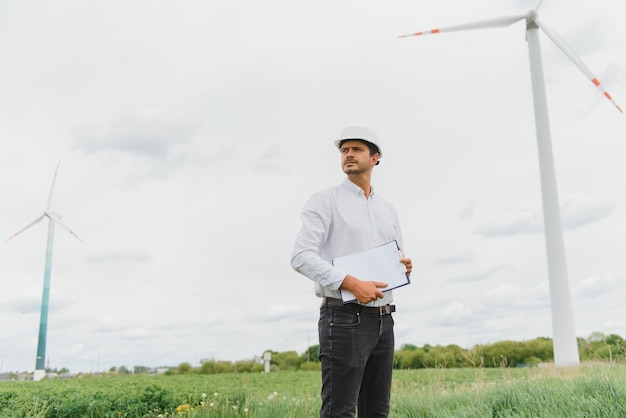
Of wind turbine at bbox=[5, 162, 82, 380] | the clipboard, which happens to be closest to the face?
the clipboard

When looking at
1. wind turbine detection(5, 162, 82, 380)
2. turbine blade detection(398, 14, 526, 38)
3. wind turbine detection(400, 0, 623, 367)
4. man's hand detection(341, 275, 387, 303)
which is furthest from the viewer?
wind turbine detection(5, 162, 82, 380)

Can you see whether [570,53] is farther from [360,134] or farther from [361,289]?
[361,289]

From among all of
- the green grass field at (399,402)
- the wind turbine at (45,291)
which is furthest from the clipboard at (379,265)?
the wind turbine at (45,291)

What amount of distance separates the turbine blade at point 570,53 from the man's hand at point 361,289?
14.6m

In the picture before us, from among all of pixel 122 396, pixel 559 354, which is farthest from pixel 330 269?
pixel 559 354

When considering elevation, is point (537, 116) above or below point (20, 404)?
above

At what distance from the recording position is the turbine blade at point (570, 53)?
1591 cm

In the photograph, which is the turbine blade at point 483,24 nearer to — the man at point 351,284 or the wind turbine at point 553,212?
the wind turbine at point 553,212

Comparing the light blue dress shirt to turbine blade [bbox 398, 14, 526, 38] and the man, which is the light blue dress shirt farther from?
turbine blade [bbox 398, 14, 526, 38]

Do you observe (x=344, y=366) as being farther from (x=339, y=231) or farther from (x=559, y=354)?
(x=559, y=354)

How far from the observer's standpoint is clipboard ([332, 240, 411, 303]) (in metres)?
3.66

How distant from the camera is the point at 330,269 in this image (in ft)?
11.6

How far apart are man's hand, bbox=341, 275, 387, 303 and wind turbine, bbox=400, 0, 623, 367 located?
38.8 ft

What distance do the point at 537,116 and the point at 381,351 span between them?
13838 mm
